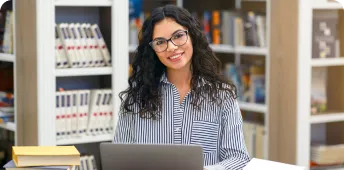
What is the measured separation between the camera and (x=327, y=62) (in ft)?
15.1

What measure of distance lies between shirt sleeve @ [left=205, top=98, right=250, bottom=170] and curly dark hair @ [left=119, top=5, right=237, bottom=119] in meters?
0.06

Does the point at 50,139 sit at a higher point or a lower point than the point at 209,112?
lower

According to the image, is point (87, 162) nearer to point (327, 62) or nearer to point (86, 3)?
point (86, 3)

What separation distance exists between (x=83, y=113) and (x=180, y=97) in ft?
5.30

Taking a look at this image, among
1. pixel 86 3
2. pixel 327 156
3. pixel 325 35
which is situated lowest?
pixel 327 156

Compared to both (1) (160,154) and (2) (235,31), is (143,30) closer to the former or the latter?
(1) (160,154)

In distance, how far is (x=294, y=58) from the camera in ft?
14.7

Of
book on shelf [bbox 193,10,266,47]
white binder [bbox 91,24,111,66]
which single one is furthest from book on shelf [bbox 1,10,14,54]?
Result: book on shelf [bbox 193,10,266,47]

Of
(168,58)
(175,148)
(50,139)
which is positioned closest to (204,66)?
(168,58)

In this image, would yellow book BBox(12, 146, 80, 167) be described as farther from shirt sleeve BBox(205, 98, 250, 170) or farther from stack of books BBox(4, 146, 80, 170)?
shirt sleeve BBox(205, 98, 250, 170)

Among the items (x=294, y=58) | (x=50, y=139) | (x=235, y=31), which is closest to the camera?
(x=50, y=139)

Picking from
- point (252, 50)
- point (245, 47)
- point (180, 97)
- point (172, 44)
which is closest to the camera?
point (172, 44)

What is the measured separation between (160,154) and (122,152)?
0.44 feet

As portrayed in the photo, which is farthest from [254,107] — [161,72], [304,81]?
[161,72]
